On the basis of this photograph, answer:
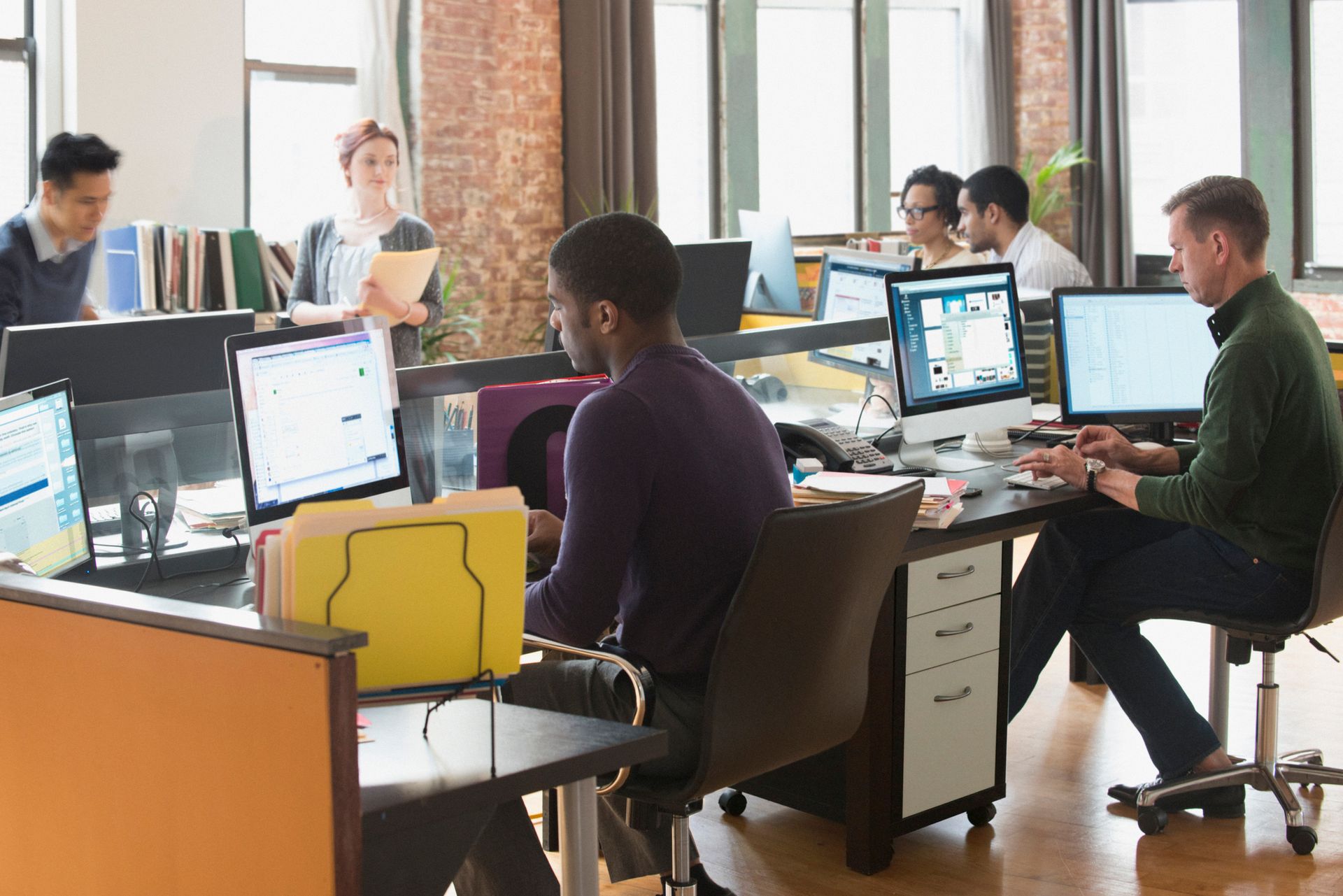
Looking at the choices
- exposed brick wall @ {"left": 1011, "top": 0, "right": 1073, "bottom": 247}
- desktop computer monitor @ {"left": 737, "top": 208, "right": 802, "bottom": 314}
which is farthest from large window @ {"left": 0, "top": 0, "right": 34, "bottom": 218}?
exposed brick wall @ {"left": 1011, "top": 0, "right": 1073, "bottom": 247}

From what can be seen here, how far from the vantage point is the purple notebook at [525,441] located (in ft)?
8.40

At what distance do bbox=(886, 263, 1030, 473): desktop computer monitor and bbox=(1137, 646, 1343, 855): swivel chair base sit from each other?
0.82 m

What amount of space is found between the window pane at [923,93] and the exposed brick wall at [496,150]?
2.65 metres

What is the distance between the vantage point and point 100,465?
246 centimetres

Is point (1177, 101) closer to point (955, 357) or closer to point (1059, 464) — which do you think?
point (955, 357)

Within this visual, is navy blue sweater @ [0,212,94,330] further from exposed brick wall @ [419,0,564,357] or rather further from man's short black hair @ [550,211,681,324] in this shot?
exposed brick wall @ [419,0,564,357]

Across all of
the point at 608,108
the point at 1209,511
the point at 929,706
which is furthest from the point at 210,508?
the point at 608,108

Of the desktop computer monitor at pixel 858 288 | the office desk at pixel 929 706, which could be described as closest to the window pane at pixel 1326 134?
the desktop computer monitor at pixel 858 288

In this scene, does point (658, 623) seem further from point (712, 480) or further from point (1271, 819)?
point (1271, 819)

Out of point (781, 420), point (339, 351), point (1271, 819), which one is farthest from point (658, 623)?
point (1271, 819)

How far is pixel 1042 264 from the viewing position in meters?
4.64

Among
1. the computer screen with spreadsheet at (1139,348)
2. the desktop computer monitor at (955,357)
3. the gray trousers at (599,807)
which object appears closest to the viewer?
the gray trousers at (599,807)

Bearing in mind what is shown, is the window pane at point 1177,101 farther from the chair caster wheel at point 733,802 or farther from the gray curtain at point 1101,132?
the chair caster wheel at point 733,802

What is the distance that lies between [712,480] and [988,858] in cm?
122
